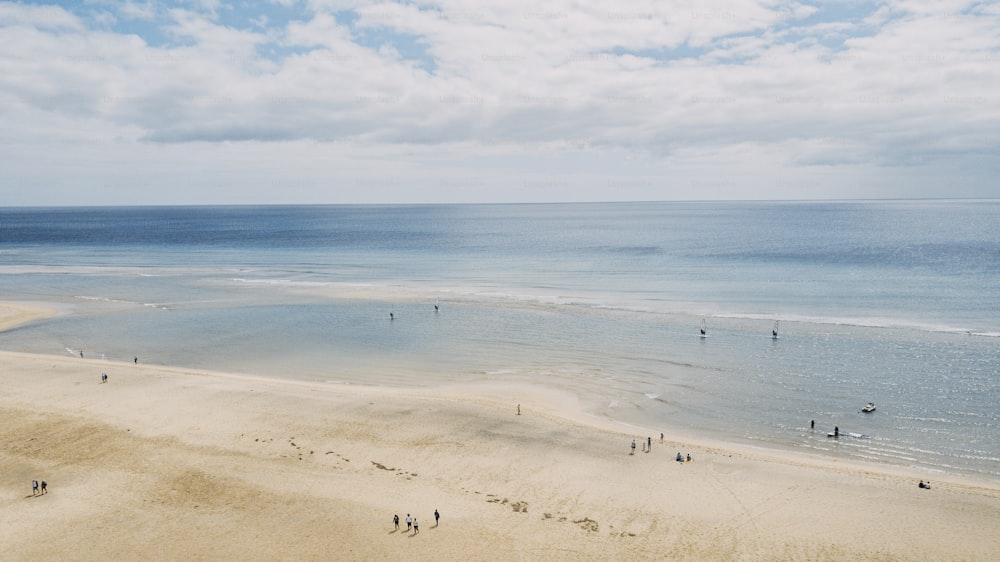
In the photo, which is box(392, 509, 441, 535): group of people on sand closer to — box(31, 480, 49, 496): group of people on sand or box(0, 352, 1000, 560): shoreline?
box(0, 352, 1000, 560): shoreline

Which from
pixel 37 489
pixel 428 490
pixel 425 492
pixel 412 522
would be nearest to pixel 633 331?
pixel 428 490

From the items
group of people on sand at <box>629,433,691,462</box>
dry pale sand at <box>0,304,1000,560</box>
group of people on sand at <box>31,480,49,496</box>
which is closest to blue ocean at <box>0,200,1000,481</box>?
group of people on sand at <box>629,433,691,462</box>

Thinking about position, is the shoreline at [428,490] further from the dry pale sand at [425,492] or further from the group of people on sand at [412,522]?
the group of people on sand at [412,522]

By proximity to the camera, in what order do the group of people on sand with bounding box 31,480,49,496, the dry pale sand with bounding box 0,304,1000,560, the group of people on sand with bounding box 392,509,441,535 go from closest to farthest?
the dry pale sand with bounding box 0,304,1000,560
the group of people on sand with bounding box 392,509,441,535
the group of people on sand with bounding box 31,480,49,496

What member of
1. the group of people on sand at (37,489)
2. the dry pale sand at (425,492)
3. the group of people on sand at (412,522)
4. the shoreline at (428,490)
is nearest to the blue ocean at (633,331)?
the shoreline at (428,490)

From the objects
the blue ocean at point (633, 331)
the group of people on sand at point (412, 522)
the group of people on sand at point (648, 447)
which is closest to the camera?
the group of people on sand at point (412, 522)

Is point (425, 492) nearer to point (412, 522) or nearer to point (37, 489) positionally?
point (412, 522)

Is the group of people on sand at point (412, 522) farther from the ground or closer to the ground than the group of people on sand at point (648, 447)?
closer to the ground
